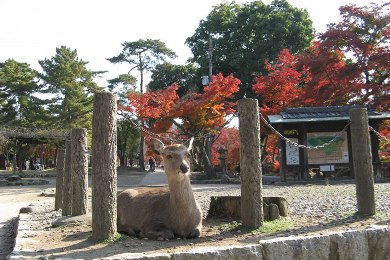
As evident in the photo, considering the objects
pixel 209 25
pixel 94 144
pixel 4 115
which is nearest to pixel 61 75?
pixel 4 115

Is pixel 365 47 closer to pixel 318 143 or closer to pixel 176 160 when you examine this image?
pixel 318 143

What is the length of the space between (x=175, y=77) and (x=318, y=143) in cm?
1407

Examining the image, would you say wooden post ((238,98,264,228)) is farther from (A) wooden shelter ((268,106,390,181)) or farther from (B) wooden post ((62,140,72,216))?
(A) wooden shelter ((268,106,390,181))

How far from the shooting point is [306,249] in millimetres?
4059

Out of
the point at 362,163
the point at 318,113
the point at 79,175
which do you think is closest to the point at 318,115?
the point at 318,113

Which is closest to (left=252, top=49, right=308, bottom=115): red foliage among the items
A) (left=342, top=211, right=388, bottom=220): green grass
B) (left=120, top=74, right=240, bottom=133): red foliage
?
(left=120, top=74, right=240, bottom=133): red foliage

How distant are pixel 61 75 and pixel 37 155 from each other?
52.1 feet

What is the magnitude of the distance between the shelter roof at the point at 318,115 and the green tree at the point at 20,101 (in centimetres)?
1932

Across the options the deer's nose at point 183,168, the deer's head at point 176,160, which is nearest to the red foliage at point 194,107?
the deer's head at point 176,160

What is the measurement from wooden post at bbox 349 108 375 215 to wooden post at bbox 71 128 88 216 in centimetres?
454

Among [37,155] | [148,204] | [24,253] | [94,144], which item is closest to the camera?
[24,253]

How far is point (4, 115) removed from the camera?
98.8 ft

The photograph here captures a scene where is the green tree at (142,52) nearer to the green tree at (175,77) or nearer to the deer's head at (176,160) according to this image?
the green tree at (175,77)

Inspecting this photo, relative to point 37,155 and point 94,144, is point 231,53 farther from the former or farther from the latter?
point 37,155
